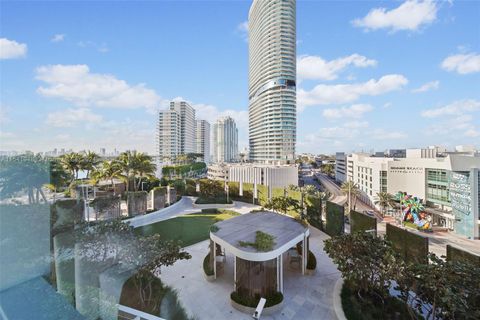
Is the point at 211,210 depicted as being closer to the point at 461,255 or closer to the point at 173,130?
the point at 461,255

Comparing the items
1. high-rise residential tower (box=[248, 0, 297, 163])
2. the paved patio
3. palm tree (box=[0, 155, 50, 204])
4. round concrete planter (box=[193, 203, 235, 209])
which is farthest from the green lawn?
high-rise residential tower (box=[248, 0, 297, 163])

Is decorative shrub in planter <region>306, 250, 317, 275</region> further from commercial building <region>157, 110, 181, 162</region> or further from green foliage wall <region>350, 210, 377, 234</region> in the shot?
commercial building <region>157, 110, 181, 162</region>

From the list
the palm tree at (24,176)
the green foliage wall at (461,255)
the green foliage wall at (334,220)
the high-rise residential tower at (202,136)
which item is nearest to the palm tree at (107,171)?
the palm tree at (24,176)

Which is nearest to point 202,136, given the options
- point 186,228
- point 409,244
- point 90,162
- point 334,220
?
point 90,162

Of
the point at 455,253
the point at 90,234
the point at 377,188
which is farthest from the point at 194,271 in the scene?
the point at 377,188

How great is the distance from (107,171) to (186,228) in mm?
8365

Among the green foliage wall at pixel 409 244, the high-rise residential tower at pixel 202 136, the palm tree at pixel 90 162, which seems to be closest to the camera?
the green foliage wall at pixel 409 244

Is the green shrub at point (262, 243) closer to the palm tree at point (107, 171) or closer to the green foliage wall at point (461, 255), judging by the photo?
the green foliage wall at point (461, 255)

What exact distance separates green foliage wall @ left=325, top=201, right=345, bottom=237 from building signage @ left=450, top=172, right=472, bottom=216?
18.4 metres

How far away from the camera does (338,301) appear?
6188mm

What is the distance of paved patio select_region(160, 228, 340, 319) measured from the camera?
19.5 feet

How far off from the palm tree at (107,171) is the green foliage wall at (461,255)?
61.8ft

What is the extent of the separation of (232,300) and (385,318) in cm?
409

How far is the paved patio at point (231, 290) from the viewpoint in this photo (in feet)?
19.5
